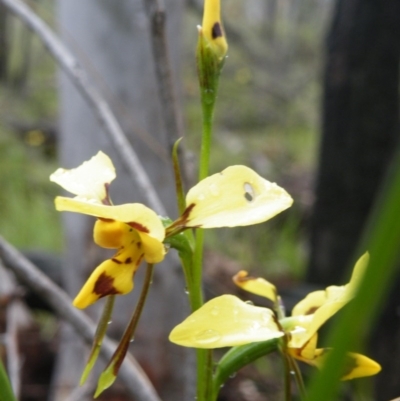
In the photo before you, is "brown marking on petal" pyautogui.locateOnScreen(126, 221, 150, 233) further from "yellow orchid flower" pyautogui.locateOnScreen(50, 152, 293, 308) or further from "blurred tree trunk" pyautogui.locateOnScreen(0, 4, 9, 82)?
"blurred tree trunk" pyautogui.locateOnScreen(0, 4, 9, 82)

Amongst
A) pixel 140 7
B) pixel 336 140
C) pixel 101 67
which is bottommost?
pixel 336 140

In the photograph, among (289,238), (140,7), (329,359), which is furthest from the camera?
(289,238)

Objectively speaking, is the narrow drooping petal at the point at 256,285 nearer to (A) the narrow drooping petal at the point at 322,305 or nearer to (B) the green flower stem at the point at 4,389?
(A) the narrow drooping petal at the point at 322,305

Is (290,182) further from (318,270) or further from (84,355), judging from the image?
(84,355)

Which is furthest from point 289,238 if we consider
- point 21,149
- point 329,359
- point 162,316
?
point 329,359

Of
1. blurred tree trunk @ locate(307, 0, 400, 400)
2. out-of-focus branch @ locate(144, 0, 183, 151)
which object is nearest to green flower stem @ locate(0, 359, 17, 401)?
out-of-focus branch @ locate(144, 0, 183, 151)
